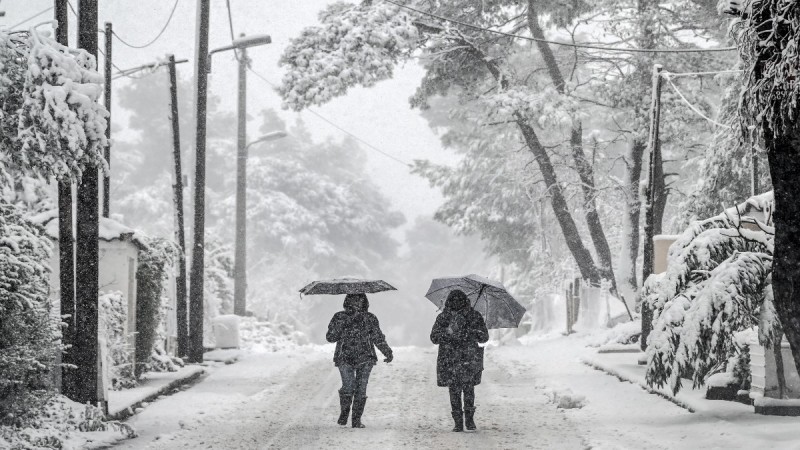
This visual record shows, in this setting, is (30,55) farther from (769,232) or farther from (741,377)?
(741,377)

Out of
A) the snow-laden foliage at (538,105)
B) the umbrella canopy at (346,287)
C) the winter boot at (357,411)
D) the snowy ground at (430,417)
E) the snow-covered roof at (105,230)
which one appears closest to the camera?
the snowy ground at (430,417)

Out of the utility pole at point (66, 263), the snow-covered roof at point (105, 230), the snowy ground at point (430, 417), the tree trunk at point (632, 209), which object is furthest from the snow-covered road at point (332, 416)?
the tree trunk at point (632, 209)

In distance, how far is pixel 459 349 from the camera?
1115 cm

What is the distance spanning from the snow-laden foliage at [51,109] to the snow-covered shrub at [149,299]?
7629 millimetres

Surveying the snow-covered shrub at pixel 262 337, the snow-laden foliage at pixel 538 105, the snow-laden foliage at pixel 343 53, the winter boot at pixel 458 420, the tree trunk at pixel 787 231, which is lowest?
the snow-covered shrub at pixel 262 337

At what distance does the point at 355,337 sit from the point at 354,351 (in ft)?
0.58

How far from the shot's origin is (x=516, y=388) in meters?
16.0

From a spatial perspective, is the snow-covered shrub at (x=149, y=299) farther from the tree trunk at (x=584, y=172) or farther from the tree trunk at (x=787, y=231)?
the tree trunk at (x=584, y=172)

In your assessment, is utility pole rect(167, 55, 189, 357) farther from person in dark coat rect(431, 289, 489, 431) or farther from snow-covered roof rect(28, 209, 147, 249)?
person in dark coat rect(431, 289, 489, 431)

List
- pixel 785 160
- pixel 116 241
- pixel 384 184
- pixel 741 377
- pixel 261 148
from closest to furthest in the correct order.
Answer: pixel 785 160
pixel 741 377
pixel 116 241
pixel 261 148
pixel 384 184

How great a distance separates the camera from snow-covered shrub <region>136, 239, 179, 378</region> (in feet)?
55.9

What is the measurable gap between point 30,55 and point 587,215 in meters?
20.6

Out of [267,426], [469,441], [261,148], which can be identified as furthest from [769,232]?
[261,148]

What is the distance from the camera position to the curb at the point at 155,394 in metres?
12.3
